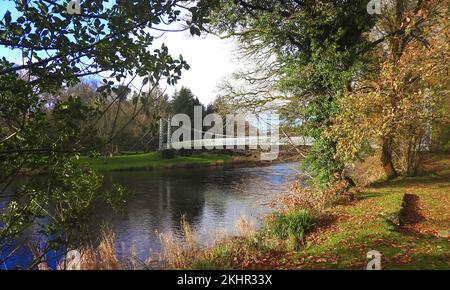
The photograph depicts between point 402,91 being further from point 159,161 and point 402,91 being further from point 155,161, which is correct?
point 159,161

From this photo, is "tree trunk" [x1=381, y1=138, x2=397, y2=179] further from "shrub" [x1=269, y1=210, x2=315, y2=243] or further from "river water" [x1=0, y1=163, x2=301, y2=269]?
"shrub" [x1=269, y1=210, x2=315, y2=243]

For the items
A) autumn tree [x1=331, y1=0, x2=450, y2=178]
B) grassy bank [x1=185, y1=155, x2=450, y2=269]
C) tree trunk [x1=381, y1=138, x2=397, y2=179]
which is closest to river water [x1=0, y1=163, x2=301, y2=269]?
grassy bank [x1=185, y1=155, x2=450, y2=269]

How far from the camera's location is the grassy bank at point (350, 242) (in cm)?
615

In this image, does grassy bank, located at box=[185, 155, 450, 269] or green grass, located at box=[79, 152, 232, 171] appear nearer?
grassy bank, located at box=[185, 155, 450, 269]

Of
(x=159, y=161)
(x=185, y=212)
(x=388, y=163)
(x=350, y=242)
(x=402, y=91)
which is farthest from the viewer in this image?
(x=159, y=161)

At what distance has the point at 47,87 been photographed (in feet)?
10.0

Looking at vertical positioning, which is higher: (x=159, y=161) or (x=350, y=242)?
(x=350, y=242)

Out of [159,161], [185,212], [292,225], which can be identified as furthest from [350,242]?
[159,161]

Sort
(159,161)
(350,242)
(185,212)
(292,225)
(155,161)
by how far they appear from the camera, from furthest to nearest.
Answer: (159,161), (155,161), (185,212), (292,225), (350,242)

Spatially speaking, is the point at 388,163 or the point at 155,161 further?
the point at 155,161

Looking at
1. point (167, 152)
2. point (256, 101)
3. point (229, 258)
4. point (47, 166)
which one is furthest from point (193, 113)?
point (47, 166)

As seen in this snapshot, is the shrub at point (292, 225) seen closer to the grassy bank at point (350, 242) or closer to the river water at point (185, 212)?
the grassy bank at point (350, 242)

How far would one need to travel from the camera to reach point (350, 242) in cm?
723

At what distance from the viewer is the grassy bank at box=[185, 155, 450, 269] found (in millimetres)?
6150
